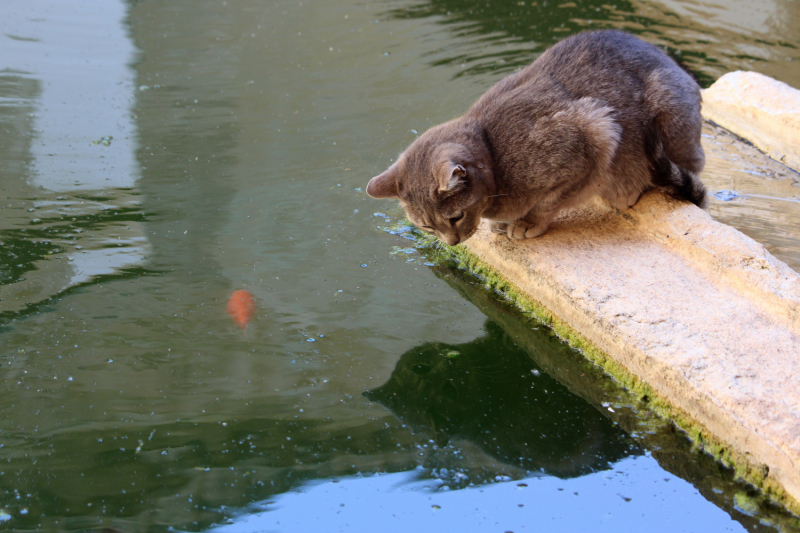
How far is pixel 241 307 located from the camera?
114 inches

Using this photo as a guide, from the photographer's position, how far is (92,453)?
218 cm

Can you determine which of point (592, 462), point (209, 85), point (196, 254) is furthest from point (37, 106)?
point (592, 462)

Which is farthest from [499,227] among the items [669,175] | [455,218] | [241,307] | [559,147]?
[241,307]

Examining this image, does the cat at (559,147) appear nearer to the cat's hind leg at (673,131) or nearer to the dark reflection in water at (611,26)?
the cat's hind leg at (673,131)

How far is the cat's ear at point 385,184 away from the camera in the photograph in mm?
2906

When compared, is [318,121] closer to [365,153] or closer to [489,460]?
[365,153]

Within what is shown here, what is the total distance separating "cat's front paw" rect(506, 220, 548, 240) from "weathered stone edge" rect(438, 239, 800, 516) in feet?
0.73

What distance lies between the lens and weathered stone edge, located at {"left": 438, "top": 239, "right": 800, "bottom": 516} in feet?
6.63

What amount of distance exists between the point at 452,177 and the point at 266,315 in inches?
40.1

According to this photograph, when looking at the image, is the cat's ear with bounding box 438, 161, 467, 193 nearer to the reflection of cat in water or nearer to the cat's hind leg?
the reflection of cat in water

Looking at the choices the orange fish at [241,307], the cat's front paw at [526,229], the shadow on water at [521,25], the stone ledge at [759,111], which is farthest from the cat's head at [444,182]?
the stone ledge at [759,111]

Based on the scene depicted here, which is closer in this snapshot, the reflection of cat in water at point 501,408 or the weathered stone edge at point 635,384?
the weathered stone edge at point 635,384

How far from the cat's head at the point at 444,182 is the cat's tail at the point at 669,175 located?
0.83 m

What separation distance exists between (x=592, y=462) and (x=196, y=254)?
2131 mm
